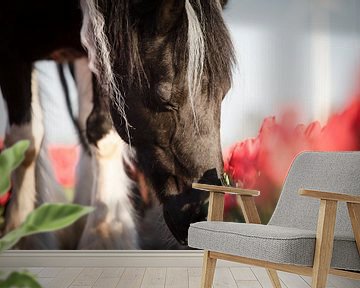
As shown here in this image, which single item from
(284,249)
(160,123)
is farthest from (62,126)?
(284,249)

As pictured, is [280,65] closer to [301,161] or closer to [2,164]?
[301,161]

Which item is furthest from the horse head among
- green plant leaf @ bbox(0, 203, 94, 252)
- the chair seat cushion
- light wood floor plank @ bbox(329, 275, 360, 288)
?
green plant leaf @ bbox(0, 203, 94, 252)

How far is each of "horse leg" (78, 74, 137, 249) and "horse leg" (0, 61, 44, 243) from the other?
1.31ft

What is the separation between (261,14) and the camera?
4.43m

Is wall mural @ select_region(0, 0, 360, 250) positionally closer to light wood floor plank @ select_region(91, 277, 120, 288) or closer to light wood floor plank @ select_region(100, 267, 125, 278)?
light wood floor plank @ select_region(100, 267, 125, 278)

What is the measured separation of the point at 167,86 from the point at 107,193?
2.80 ft

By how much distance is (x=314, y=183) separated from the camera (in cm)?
294

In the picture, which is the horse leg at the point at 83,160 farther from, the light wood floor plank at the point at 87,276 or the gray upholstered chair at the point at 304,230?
the gray upholstered chair at the point at 304,230

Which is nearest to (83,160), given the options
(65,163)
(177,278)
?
(65,163)

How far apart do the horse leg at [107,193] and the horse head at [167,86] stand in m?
0.09

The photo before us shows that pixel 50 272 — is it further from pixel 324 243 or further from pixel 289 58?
pixel 324 243

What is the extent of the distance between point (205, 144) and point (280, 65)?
0.79 meters

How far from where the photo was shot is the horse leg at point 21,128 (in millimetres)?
4309

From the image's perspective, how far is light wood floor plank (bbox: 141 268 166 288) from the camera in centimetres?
360
